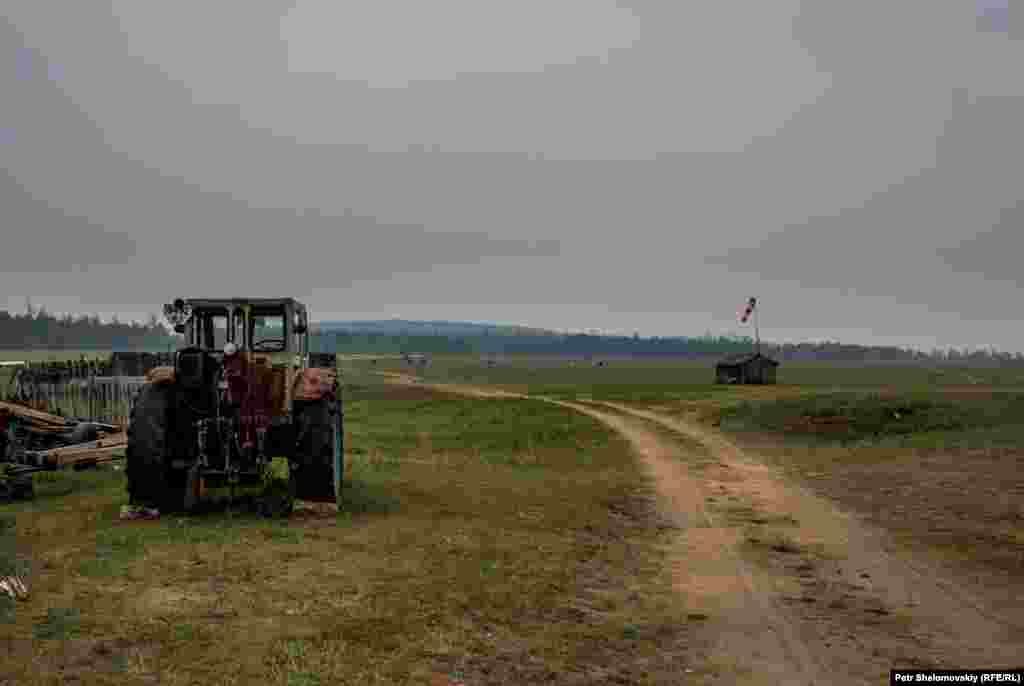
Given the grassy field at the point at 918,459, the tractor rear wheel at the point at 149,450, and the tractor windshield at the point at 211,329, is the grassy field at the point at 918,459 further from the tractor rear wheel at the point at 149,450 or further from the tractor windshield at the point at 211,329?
the tractor windshield at the point at 211,329

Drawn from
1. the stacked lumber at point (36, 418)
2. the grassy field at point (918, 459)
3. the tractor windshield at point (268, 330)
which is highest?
the tractor windshield at point (268, 330)

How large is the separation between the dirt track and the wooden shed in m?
52.1

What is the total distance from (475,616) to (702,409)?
108ft

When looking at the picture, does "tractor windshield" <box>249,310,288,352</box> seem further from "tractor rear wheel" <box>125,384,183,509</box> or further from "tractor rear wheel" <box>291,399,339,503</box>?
"tractor rear wheel" <box>125,384,183,509</box>

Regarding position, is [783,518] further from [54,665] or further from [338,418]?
[54,665]

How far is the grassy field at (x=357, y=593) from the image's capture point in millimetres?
6199

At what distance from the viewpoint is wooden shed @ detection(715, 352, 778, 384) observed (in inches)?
2569

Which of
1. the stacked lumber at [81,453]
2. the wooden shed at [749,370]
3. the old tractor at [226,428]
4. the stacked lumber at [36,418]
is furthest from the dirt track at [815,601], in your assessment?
the wooden shed at [749,370]

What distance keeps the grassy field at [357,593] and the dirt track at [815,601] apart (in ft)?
1.69

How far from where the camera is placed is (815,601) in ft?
27.3

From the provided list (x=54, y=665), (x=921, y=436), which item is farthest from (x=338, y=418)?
(x=921, y=436)

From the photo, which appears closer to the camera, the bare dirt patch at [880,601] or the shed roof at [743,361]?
the bare dirt patch at [880,601]

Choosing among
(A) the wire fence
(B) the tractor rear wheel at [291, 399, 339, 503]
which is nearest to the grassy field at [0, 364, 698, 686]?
(B) the tractor rear wheel at [291, 399, 339, 503]

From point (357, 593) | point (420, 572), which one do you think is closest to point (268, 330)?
point (420, 572)
